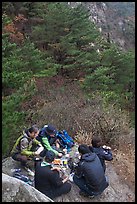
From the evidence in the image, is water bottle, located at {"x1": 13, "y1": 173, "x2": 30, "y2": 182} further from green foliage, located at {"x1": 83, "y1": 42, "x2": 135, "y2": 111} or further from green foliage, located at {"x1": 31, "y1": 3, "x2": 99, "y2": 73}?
green foliage, located at {"x1": 31, "y1": 3, "x2": 99, "y2": 73}

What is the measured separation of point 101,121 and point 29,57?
6.20 m

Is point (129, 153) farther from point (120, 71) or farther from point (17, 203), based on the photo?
point (120, 71)

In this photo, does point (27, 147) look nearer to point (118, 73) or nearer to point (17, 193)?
point (17, 193)

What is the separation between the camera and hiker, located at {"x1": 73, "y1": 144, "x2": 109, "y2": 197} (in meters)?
5.23

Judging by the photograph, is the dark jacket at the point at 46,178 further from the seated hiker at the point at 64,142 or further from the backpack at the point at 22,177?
the seated hiker at the point at 64,142

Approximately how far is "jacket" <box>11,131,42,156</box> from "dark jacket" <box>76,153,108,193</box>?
44.0 inches

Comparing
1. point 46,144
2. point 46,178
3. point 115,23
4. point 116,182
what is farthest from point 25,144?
point 115,23

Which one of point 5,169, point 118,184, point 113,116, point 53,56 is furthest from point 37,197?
point 53,56

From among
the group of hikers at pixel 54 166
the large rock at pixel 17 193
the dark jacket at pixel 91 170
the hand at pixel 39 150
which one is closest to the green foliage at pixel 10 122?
the group of hikers at pixel 54 166

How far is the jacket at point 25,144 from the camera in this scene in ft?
19.7

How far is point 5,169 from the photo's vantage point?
6266 mm

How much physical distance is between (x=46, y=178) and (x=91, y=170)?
28.4 inches

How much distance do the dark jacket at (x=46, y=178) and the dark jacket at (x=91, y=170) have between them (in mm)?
420

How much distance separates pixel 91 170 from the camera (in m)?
5.23
